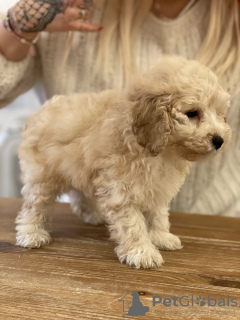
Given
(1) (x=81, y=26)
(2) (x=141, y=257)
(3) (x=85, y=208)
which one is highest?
(1) (x=81, y=26)

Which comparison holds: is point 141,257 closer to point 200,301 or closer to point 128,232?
point 128,232

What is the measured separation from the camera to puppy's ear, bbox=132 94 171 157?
103 cm

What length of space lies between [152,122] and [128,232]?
1.11ft

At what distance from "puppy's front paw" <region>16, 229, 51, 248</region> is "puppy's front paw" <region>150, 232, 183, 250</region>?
0.36 metres

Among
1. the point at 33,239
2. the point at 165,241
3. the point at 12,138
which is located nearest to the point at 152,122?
the point at 165,241

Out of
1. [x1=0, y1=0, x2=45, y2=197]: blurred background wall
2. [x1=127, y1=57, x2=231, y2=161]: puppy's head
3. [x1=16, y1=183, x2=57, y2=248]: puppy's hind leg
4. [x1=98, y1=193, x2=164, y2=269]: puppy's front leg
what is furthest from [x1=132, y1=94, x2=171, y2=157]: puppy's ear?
[x1=0, y1=0, x2=45, y2=197]: blurred background wall

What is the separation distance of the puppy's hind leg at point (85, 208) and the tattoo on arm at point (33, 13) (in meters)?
0.72

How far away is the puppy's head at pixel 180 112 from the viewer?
1.03 meters

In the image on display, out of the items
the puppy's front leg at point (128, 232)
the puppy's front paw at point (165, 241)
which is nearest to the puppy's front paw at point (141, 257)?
the puppy's front leg at point (128, 232)

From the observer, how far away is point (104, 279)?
102 centimetres

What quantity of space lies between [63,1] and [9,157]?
1.08 m

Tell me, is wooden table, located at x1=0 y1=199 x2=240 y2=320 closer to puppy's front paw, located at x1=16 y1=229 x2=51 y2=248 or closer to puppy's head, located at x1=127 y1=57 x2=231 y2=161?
puppy's front paw, located at x1=16 y1=229 x2=51 y2=248

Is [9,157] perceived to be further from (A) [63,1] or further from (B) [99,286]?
(B) [99,286]

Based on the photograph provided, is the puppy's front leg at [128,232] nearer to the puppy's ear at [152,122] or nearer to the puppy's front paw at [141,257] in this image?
the puppy's front paw at [141,257]
